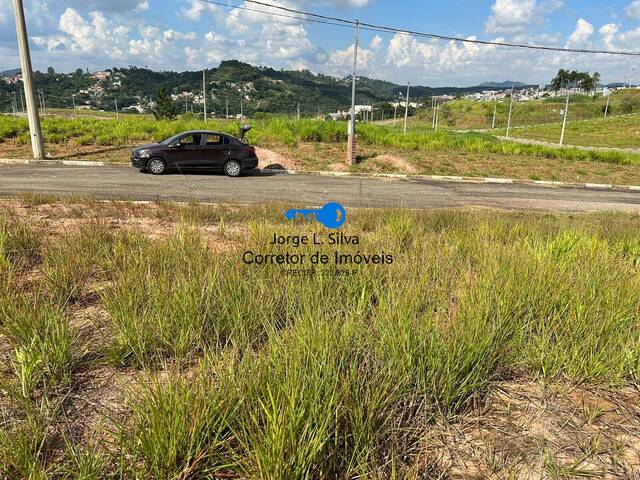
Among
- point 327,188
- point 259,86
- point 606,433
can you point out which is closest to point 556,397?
point 606,433

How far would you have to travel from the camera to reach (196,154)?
1575 cm

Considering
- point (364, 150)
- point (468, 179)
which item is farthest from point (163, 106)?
point (468, 179)

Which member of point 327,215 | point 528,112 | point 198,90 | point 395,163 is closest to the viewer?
point 327,215

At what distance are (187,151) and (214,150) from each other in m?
1.04

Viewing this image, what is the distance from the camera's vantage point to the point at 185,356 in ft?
10.00

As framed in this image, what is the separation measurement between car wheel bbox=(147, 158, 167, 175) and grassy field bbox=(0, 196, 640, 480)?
1128 centimetres

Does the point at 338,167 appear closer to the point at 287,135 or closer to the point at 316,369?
the point at 287,135

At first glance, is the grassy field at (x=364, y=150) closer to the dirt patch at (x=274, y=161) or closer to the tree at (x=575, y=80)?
the dirt patch at (x=274, y=161)

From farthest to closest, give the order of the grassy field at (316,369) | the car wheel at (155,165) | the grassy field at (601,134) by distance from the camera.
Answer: the grassy field at (601,134) → the car wheel at (155,165) → the grassy field at (316,369)

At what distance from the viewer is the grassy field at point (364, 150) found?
20.0 meters

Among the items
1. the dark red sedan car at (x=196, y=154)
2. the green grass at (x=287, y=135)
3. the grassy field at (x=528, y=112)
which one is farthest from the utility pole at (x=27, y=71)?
the grassy field at (x=528, y=112)

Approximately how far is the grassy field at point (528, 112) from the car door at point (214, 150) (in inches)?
4412

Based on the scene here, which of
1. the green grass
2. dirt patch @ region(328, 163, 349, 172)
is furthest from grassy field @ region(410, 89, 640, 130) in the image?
dirt patch @ region(328, 163, 349, 172)

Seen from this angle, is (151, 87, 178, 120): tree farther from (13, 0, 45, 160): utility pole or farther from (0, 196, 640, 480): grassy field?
(0, 196, 640, 480): grassy field
